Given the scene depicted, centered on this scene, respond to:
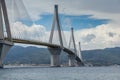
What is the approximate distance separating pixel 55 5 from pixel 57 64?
1691 centimetres

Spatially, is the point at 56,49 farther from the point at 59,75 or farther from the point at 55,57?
the point at 59,75

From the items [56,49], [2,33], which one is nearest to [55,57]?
[56,49]

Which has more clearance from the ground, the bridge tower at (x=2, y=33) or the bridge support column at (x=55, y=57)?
the bridge tower at (x=2, y=33)

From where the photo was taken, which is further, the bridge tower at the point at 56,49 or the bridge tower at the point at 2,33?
the bridge tower at the point at 56,49

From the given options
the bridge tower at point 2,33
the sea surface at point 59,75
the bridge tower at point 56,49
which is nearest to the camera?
the sea surface at point 59,75

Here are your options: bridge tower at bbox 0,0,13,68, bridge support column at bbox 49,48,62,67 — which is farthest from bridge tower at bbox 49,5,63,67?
bridge tower at bbox 0,0,13,68

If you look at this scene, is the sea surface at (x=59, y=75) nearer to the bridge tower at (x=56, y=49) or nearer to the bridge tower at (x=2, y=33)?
the bridge tower at (x=2, y=33)

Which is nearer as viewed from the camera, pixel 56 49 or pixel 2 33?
pixel 2 33

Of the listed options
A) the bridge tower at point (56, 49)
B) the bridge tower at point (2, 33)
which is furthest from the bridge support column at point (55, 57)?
the bridge tower at point (2, 33)

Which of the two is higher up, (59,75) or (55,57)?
(59,75)

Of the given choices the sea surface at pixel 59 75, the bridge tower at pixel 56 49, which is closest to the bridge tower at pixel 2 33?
the sea surface at pixel 59 75

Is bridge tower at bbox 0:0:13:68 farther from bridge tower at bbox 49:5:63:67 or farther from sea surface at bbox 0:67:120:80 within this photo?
bridge tower at bbox 49:5:63:67

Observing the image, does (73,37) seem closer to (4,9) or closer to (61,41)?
(61,41)

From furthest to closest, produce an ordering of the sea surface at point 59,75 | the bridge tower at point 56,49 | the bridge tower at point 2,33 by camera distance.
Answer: the bridge tower at point 56,49 < the bridge tower at point 2,33 < the sea surface at point 59,75
